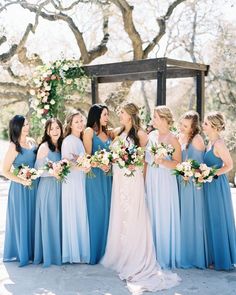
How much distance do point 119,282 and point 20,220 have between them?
4.93ft

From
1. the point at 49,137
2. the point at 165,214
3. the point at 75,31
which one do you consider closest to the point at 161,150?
the point at 165,214

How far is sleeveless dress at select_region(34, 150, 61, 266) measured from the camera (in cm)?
580

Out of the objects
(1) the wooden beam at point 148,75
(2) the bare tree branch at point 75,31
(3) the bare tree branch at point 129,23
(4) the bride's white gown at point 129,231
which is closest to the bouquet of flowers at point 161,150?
(4) the bride's white gown at point 129,231

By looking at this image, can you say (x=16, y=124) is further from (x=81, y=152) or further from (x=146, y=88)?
(x=146, y=88)

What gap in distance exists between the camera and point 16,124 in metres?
5.77

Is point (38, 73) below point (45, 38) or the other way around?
below

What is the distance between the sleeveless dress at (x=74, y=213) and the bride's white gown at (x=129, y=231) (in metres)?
0.31

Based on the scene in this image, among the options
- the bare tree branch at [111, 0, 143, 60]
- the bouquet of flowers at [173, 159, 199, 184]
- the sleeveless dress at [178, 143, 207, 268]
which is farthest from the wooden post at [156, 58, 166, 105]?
the bare tree branch at [111, 0, 143, 60]

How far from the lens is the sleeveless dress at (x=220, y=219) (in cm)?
551

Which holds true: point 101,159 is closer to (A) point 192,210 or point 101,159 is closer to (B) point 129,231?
(B) point 129,231

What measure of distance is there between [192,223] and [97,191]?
1239mm

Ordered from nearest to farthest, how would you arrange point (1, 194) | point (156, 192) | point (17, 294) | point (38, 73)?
point (17, 294) < point (156, 192) < point (38, 73) < point (1, 194)

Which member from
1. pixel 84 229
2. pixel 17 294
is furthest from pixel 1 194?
pixel 17 294

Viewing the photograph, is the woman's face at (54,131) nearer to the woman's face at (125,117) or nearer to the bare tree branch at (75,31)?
the woman's face at (125,117)
